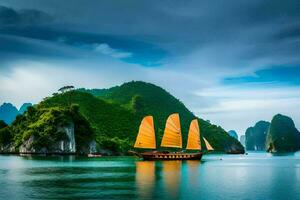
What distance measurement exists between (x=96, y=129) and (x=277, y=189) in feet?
395

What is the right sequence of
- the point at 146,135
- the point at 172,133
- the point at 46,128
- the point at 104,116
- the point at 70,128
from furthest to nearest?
the point at 104,116 < the point at 70,128 < the point at 46,128 < the point at 146,135 < the point at 172,133

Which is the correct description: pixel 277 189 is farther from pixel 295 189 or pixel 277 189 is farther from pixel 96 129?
pixel 96 129

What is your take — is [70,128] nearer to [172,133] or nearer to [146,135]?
[146,135]

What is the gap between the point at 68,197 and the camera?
3328cm

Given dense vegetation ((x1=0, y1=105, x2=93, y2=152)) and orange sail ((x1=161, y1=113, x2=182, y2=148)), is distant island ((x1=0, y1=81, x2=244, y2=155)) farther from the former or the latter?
orange sail ((x1=161, y1=113, x2=182, y2=148))

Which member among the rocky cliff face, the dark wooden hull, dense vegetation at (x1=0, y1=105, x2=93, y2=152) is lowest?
Answer: the dark wooden hull

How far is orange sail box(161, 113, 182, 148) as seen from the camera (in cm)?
8700

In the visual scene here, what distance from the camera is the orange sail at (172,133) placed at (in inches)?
3425

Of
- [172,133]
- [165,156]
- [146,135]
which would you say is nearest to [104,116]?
[165,156]

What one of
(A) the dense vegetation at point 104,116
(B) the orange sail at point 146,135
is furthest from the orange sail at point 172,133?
(A) the dense vegetation at point 104,116

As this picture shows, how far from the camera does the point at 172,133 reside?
87688 millimetres

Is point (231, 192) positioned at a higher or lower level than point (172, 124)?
lower

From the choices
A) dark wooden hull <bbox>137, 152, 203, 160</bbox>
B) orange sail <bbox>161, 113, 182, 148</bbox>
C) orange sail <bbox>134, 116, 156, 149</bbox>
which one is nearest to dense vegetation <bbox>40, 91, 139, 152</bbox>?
dark wooden hull <bbox>137, 152, 203, 160</bbox>

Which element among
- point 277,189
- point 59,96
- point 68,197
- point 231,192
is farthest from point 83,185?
point 59,96
